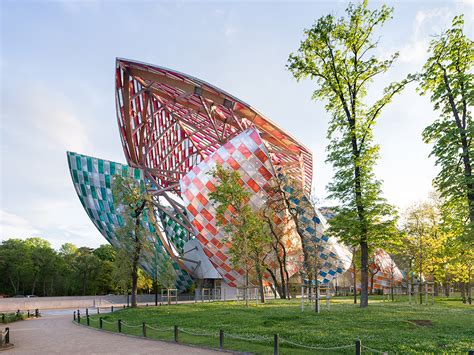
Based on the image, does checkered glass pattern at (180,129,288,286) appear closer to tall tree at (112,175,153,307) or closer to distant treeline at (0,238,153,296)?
tall tree at (112,175,153,307)

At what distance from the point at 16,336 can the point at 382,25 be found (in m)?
27.4

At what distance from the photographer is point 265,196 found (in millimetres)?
38094

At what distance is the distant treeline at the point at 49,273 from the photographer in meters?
62.3

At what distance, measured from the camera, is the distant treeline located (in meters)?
62.3

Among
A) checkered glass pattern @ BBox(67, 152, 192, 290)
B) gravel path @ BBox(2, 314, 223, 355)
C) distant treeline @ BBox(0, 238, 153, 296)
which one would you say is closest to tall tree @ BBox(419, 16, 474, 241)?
gravel path @ BBox(2, 314, 223, 355)

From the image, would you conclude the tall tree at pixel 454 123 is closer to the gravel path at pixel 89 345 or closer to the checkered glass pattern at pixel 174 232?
the gravel path at pixel 89 345

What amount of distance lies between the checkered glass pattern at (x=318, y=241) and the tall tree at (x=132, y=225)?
→ 1500 centimetres

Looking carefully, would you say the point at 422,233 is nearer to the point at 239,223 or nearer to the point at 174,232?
the point at 239,223

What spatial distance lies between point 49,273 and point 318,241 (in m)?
53.3

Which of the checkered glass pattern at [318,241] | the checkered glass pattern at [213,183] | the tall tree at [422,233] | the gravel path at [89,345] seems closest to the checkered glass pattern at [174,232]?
the checkered glass pattern at [213,183]

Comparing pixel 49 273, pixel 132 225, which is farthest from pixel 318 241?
pixel 49 273

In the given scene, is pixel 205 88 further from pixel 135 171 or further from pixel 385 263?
pixel 385 263


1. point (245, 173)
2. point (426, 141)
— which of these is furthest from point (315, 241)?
point (426, 141)

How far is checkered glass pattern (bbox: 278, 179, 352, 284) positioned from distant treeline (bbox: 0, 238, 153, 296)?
3304 cm
